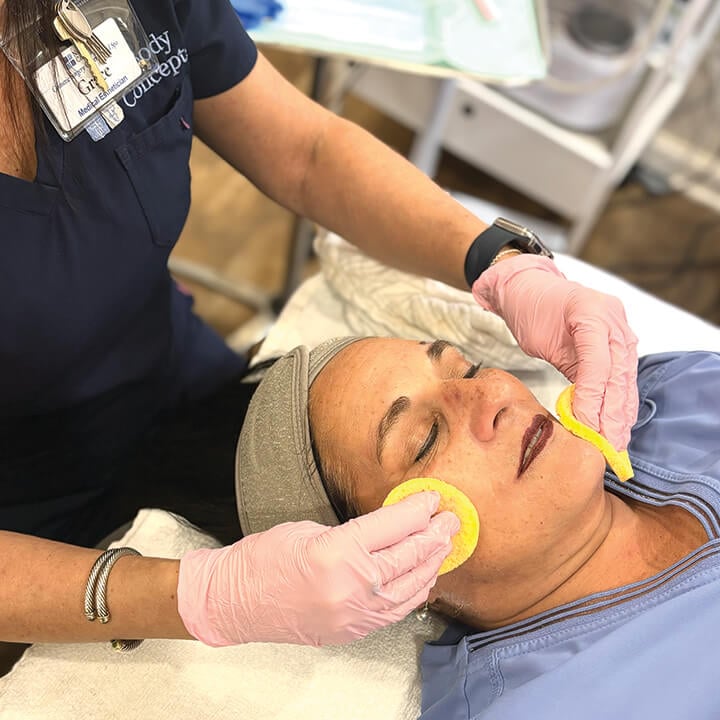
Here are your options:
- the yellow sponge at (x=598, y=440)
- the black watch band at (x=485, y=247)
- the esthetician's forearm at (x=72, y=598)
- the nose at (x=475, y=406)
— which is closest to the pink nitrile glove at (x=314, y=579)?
the esthetician's forearm at (x=72, y=598)

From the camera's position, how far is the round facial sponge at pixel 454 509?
91 centimetres

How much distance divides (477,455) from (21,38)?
743 millimetres

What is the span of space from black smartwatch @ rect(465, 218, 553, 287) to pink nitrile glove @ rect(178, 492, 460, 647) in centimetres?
46

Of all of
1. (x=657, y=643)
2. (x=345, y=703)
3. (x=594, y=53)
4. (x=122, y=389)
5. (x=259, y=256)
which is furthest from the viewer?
(x=259, y=256)

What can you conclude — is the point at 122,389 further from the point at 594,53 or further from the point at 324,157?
the point at 594,53

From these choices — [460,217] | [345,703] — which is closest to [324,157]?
[460,217]

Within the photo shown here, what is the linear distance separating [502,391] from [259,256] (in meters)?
1.69

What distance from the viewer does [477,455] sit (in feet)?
3.13

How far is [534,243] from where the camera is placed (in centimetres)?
120

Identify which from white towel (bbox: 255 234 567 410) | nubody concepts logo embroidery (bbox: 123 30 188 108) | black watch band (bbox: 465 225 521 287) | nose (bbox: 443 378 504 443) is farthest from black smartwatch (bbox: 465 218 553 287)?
nubody concepts logo embroidery (bbox: 123 30 188 108)

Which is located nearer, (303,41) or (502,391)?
(502,391)

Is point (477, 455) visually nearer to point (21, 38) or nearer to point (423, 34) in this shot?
point (21, 38)

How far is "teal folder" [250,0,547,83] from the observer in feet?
4.64

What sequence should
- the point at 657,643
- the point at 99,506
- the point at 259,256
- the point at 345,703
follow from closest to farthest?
the point at 657,643, the point at 345,703, the point at 99,506, the point at 259,256
